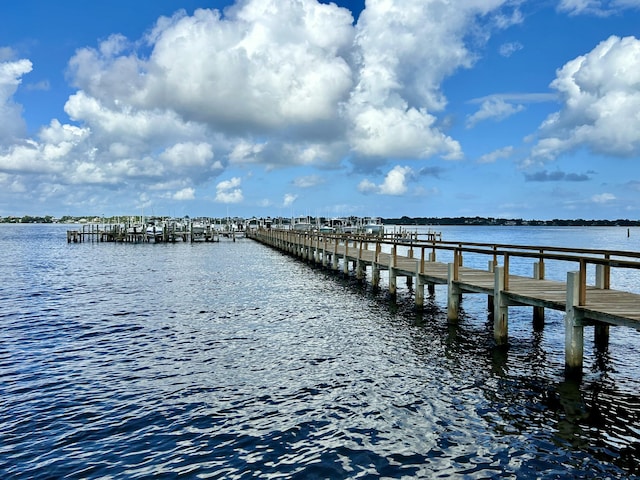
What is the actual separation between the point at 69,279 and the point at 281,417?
91.9 feet

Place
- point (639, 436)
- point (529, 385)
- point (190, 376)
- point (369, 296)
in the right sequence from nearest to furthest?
point (639, 436), point (529, 385), point (190, 376), point (369, 296)

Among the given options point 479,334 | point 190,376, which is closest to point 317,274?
point 479,334

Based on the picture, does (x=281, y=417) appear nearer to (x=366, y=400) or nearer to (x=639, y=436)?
(x=366, y=400)

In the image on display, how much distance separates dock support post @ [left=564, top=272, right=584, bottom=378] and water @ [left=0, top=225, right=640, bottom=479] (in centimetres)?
37

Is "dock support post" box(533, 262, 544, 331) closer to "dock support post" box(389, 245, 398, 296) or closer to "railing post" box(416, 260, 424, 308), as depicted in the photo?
"railing post" box(416, 260, 424, 308)

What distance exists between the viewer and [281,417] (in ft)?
29.6

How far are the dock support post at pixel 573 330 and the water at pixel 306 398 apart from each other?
371 mm

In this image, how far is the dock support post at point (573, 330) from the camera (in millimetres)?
10680

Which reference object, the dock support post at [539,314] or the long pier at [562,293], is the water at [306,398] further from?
the long pier at [562,293]

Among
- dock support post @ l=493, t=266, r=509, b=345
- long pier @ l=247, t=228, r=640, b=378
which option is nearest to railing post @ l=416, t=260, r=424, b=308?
long pier @ l=247, t=228, r=640, b=378

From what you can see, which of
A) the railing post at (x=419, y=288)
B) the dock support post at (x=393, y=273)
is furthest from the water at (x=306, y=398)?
the dock support post at (x=393, y=273)

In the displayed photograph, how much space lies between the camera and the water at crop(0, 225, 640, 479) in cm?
741

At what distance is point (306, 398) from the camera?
10.0 m

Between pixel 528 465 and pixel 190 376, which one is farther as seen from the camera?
pixel 190 376
